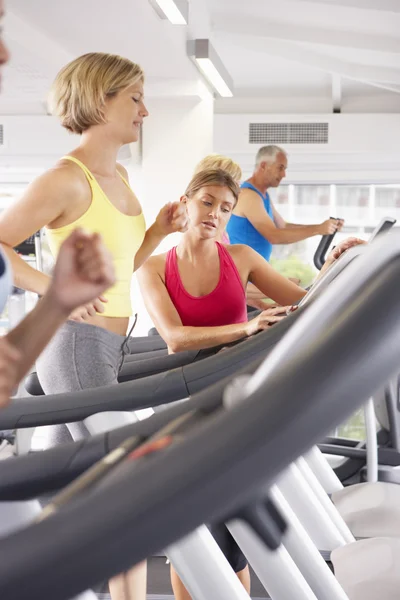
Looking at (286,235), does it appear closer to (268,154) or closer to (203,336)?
(268,154)

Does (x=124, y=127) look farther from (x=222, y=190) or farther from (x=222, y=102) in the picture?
(x=222, y=102)

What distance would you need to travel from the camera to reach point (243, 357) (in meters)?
1.70

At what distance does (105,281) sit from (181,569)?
54 centimetres

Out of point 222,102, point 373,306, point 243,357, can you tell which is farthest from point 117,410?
point 222,102

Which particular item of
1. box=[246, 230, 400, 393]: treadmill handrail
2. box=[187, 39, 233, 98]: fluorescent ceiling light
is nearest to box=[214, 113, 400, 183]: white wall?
box=[187, 39, 233, 98]: fluorescent ceiling light

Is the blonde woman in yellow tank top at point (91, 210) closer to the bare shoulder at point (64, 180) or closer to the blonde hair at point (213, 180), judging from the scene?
the bare shoulder at point (64, 180)

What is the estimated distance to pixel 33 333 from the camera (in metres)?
0.83

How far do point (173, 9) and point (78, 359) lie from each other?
8.57 ft

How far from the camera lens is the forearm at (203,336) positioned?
220 centimetres

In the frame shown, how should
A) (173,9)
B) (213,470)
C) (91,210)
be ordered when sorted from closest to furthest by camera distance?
(213,470), (91,210), (173,9)

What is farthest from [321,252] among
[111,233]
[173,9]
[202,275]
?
[111,233]

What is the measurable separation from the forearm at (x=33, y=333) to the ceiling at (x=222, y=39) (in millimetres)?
4013

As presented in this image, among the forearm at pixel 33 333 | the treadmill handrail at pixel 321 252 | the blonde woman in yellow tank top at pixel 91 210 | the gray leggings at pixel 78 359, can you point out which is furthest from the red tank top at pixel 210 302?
the treadmill handrail at pixel 321 252

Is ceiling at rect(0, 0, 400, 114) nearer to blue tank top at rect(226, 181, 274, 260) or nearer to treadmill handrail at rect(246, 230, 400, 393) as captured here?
blue tank top at rect(226, 181, 274, 260)
